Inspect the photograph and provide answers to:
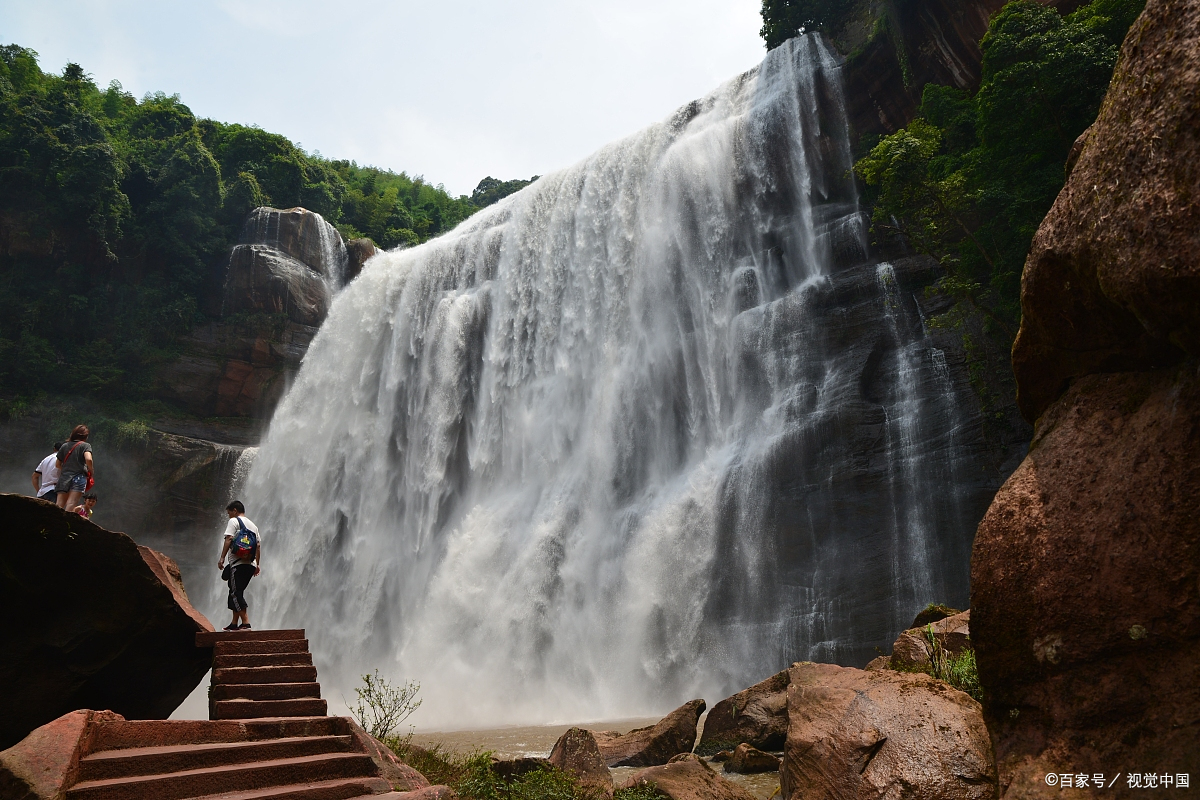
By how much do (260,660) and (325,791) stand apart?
2.16 m

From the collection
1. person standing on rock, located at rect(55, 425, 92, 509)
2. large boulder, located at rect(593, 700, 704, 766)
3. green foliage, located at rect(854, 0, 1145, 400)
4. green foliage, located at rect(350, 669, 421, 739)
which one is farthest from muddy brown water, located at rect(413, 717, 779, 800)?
green foliage, located at rect(854, 0, 1145, 400)

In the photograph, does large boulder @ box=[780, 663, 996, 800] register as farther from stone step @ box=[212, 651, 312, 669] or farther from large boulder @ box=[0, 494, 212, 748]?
large boulder @ box=[0, 494, 212, 748]

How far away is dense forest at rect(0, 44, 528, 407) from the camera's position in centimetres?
2997

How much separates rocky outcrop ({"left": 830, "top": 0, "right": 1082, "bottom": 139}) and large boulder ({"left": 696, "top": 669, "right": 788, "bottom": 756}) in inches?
676

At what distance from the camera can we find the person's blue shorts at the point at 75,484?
8773 mm

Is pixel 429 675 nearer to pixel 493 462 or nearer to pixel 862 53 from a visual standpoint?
pixel 493 462

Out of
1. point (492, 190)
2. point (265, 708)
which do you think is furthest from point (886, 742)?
point (492, 190)

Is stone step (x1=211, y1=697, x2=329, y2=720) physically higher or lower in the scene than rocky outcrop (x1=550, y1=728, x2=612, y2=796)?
higher

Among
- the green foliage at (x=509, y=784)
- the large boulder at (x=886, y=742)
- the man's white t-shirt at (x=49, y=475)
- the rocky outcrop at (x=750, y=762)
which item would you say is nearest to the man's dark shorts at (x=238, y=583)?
the man's white t-shirt at (x=49, y=475)

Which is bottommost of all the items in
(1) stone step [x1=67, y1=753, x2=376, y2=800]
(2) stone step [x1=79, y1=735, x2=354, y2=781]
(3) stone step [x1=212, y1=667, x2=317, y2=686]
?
(1) stone step [x1=67, y1=753, x2=376, y2=800]

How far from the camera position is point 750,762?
9.20 meters

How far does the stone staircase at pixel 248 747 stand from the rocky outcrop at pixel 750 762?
169 inches

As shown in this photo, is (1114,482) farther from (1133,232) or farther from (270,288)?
(270,288)

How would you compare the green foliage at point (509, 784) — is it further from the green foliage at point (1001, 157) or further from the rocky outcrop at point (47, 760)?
the green foliage at point (1001, 157)
